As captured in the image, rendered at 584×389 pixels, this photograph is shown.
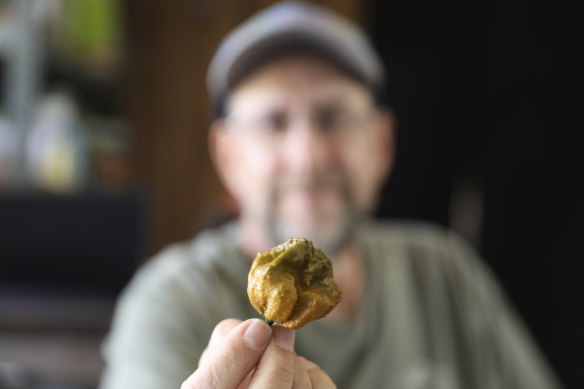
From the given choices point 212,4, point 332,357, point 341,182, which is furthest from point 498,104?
point 332,357

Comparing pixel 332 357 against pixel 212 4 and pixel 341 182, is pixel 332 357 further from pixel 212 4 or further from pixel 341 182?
pixel 212 4

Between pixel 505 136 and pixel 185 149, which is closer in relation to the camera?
pixel 185 149

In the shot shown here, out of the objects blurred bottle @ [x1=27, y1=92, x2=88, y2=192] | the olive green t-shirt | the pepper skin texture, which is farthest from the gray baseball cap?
blurred bottle @ [x1=27, y1=92, x2=88, y2=192]

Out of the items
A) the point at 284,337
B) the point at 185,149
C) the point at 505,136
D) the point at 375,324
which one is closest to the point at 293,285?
the point at 284,337

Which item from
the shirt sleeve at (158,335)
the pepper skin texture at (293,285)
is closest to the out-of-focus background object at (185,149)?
the shirt sleeve at (158,335)

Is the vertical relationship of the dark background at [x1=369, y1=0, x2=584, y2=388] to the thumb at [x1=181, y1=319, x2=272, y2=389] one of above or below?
above

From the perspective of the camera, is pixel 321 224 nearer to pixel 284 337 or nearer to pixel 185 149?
pixel 284 337

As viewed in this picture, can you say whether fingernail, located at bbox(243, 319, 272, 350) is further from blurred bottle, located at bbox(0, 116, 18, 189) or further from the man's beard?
blurred bottle, located at bbox(0, 116, 18, 189)
